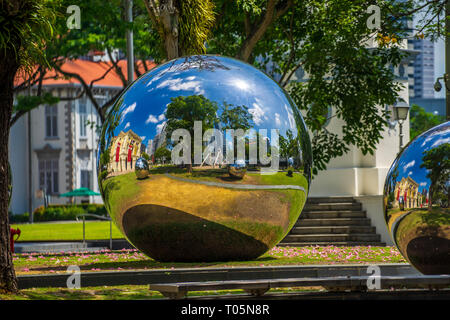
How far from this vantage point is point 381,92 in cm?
2206

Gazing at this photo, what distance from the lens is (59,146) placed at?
71.6 metres

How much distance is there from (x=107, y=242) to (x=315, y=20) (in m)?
9.04

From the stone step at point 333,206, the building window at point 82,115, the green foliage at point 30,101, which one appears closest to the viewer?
the stone step at point 333,206

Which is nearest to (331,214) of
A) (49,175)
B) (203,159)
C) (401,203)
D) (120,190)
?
(120,190)

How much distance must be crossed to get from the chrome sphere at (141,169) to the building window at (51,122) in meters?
60.4

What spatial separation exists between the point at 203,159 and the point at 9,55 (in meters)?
2.77

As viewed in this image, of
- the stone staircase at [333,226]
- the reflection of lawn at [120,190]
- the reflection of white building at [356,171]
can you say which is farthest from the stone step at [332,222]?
the reflection of lawn at [120,190]

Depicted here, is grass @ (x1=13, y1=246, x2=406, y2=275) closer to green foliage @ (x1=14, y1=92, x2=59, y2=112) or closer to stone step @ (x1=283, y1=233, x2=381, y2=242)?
stone step @ (x1=283, y1=233, x2=381, y2=242)

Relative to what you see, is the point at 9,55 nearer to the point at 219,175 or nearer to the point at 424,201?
the point at 219,175

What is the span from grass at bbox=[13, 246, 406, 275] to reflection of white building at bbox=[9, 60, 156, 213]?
52.4 metres

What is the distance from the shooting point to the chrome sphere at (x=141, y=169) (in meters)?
12.0

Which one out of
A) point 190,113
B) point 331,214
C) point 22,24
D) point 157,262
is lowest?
point 331,214

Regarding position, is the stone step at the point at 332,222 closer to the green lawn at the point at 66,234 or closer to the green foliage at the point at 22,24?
the green lawn at the point at 66,234
